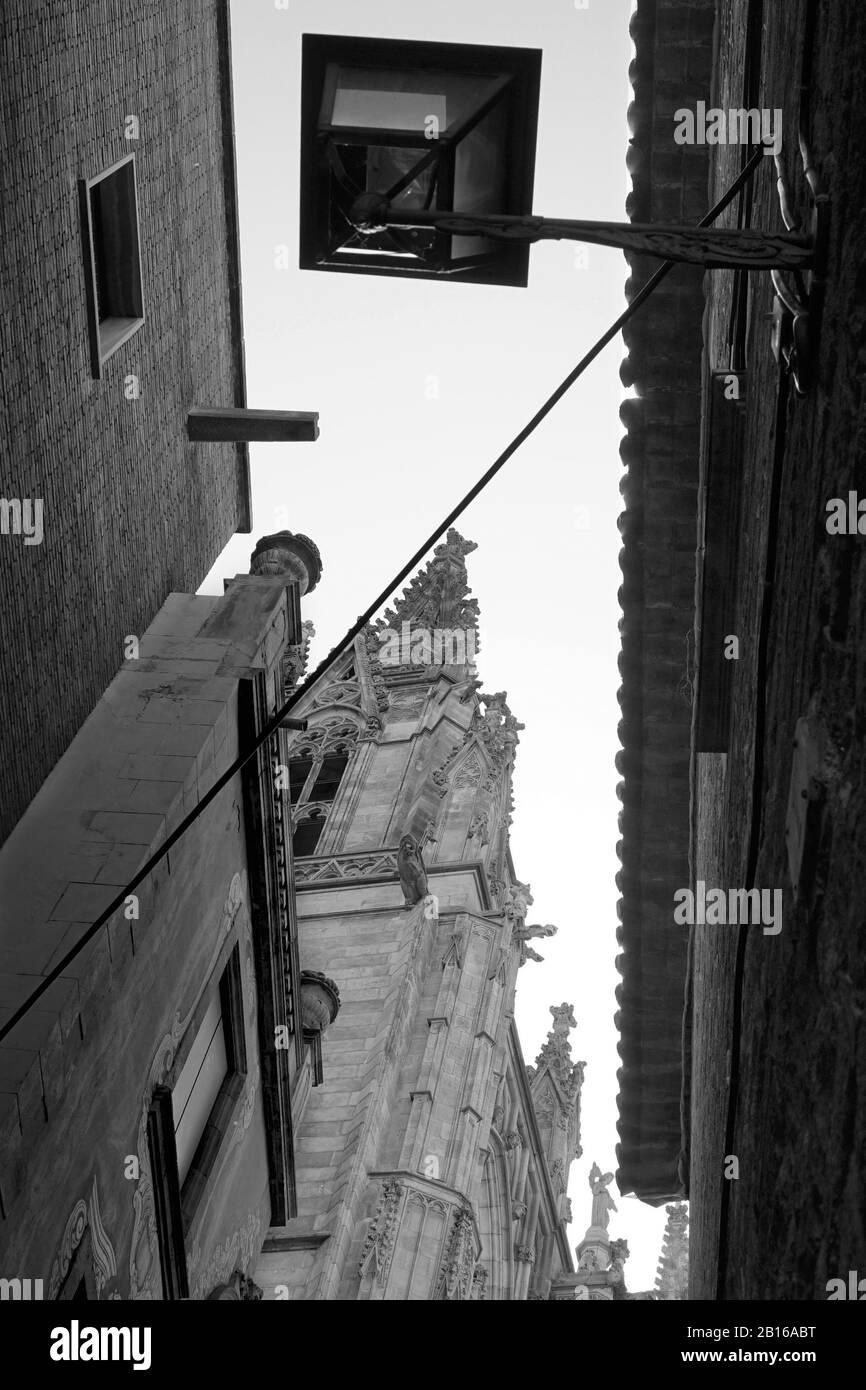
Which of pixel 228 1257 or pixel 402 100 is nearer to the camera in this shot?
pixel 402 100

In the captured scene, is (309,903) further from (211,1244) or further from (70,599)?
(70,599)

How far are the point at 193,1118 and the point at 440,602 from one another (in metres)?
37.9

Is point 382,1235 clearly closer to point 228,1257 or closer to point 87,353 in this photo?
point 228,1257

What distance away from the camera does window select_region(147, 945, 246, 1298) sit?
10.8 meters

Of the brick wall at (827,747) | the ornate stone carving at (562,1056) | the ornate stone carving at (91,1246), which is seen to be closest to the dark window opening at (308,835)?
the ornate stone carving at (562,1056)

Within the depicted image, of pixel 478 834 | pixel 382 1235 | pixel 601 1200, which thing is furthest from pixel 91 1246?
pixel 601 1200

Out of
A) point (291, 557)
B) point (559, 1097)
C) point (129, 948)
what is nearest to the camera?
point (129, 948)

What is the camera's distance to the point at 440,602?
49.8 metres

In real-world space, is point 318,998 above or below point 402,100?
below

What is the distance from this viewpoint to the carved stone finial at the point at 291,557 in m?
15.6

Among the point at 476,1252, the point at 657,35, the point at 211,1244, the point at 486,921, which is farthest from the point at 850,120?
the point at 486,921

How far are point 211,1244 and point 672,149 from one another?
9492mm

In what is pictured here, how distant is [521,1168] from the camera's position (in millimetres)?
40156

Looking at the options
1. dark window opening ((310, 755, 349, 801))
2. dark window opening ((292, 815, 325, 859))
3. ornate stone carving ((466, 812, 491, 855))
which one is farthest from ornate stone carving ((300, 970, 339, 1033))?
dark window opening ((310, 755, 349, 801))
